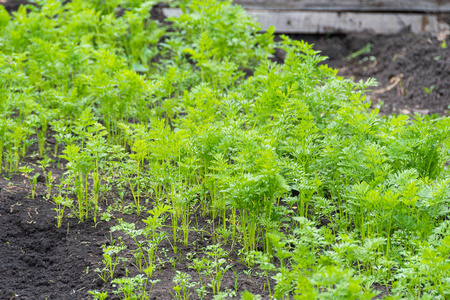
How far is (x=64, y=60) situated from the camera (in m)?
4.25

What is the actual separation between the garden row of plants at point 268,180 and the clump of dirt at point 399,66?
179cm

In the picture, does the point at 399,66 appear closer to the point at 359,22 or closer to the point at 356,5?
→ the point at 359,22

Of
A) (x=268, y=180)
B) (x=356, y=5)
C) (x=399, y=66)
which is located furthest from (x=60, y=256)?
(x=356, y=5)

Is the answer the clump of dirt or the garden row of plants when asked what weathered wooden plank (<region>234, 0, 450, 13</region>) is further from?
the garden row of plants

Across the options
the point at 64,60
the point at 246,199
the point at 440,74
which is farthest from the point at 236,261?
the point at 440,74

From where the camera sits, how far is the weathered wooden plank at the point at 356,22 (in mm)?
6781

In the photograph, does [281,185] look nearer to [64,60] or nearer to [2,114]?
[2,114]

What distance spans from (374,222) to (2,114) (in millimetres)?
2701

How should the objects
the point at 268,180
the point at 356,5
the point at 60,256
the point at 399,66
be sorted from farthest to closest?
the point at 356,5 < the point at 399,66 < the point at 60,256 < the point at 268,180

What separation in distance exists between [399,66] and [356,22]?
4.22 ft

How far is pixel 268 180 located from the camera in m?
2.65

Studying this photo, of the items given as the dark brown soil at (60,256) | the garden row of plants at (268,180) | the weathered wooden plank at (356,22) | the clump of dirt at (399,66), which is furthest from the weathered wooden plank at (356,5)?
the dark brown soil at (60,256)

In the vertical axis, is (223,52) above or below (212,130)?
above

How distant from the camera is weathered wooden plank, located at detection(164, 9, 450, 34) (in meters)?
6.78
